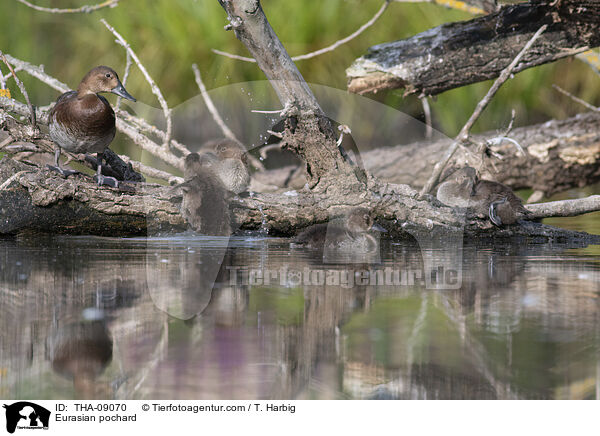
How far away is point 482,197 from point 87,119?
293 cm

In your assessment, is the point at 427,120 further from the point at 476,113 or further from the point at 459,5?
the point at 476,113

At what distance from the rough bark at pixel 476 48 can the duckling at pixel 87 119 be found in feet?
8.88

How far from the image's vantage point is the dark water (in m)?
1.84

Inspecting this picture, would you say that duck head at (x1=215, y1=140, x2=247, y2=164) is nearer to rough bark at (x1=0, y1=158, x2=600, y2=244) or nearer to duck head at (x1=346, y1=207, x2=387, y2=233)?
rough bark at (x1=0, y1=158, x2=600, y2=244)

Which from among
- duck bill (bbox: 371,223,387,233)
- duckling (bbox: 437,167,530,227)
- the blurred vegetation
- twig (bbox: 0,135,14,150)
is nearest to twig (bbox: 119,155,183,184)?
twig (bbox: 0,135,14,150)

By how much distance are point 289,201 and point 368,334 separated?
235 centimetres

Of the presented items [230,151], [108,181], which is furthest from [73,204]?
[230,151]

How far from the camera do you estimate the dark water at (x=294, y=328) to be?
184cm

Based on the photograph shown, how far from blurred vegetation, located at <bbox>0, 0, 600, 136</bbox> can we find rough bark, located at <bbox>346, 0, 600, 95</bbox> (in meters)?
1.65

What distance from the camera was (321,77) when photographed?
8.19 m

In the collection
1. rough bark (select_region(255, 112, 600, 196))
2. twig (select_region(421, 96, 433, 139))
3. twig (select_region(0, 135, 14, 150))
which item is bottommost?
twig (select_region(0, 135, 14, 150))

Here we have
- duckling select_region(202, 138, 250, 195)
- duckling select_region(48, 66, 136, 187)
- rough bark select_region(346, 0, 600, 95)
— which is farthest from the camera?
rough bark select_region(346, 0, 600, 95)

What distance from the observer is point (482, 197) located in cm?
507
